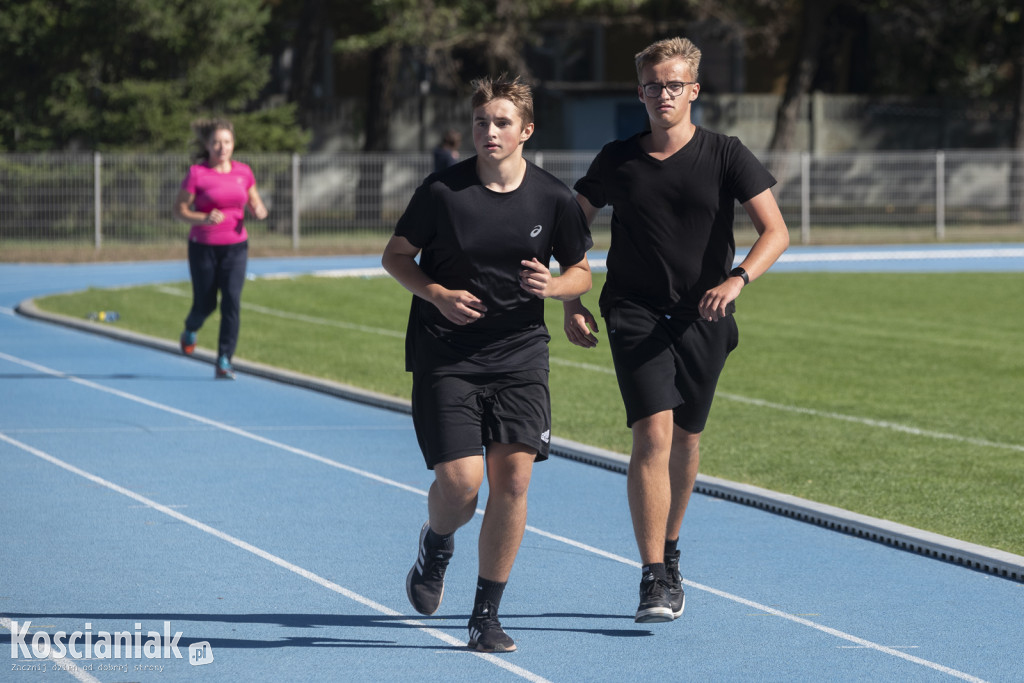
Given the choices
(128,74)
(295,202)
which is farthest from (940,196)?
(128,74)

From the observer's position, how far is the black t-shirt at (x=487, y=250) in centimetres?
519

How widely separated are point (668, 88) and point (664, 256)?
2.03 ft

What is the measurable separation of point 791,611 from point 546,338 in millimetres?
1471

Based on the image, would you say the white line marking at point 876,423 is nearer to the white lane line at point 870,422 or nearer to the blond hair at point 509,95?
the white lane line at point 870,422

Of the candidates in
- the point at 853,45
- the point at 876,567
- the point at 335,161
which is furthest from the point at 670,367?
the point at 853,45

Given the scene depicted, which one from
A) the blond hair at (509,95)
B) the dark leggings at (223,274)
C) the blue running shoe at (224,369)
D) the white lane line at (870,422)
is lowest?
the blue running shoe at (224,369)

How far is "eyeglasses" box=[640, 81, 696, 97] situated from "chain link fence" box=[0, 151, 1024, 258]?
22.7 meters

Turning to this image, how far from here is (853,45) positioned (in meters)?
43.2

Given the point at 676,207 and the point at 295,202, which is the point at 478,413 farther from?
the point at 295,202

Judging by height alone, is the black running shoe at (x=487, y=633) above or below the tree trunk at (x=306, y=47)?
below

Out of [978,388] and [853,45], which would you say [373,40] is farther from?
[978,388]

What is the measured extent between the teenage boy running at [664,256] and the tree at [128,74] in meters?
26.7

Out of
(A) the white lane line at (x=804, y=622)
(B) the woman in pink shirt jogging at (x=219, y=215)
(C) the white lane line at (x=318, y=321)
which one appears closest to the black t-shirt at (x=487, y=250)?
(A) the white lane line at (x=804, y=622)

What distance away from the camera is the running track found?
5.24m
